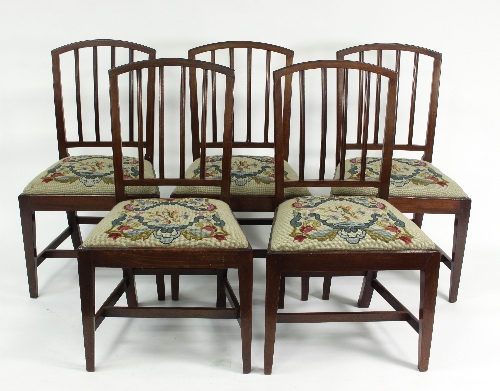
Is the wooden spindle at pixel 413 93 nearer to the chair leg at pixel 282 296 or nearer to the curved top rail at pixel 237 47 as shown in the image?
the curved top rail at pixel 237 47

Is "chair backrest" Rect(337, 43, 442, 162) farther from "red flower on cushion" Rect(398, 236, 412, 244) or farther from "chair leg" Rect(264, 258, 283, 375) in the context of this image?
"chair leg" Rect(264, 258, 283, 375)

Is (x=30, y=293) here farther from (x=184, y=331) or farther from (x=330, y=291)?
(x=330, y=291)

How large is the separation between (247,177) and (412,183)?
65 centimetres

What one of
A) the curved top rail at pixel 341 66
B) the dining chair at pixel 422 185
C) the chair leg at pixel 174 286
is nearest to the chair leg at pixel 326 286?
the dining chair at pixel 422 185

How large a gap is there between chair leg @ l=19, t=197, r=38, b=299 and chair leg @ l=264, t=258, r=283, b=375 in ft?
3.55

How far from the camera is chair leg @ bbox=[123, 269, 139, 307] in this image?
8.22 feet

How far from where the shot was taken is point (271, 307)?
2.10m

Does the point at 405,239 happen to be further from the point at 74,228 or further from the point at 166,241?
the point at 74,228

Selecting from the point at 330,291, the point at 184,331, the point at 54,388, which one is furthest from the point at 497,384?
the point at 54,388

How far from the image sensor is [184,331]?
8.00ft

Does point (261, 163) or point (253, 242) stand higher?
point (261, 163)

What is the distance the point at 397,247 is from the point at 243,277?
0.49 metres

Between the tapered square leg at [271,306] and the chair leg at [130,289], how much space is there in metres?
0.65

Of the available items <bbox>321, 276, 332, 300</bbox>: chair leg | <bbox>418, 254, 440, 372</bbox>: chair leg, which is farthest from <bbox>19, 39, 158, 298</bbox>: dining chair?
<bbox>418, 254, 440, 372</bbox>: chair leg
